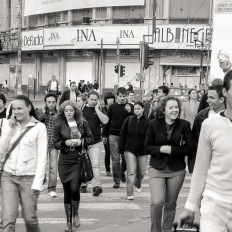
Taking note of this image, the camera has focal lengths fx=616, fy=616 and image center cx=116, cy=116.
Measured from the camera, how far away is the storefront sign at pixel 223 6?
1146 centimetres

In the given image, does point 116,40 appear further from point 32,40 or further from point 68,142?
point 68,142

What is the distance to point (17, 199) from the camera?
614 cm

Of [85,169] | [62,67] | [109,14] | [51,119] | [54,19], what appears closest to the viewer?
[85,169]

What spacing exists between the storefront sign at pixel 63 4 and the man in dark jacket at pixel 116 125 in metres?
39.2

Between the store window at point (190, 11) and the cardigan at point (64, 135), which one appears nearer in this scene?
the cardigan at point (64, 135)

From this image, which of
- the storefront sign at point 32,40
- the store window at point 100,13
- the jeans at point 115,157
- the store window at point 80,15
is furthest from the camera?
the storefront sign at point 32,40

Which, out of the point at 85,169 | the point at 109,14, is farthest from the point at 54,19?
the point at 85,169

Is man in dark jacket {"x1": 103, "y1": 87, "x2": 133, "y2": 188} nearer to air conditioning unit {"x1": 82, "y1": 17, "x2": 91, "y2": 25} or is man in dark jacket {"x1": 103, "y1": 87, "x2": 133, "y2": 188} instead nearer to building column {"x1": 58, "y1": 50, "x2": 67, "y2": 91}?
air conditioning unit {"x1": 82, "y1": 17, "x2": 91, "y2": 25}

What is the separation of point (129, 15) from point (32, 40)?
10.1 m

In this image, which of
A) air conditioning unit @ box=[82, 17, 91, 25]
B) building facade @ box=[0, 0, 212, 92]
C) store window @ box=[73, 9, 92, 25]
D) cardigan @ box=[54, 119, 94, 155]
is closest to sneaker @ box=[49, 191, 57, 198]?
cardigan @ box=[54, 119, 94, 155]

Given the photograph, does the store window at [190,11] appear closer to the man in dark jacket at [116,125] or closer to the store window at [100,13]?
the store window at [100,13]

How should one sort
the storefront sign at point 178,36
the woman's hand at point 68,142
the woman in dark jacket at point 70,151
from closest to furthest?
the woman in dark jacket at point 70,151
the woman's hand at point 68,142
the storefront sign at point 178,36

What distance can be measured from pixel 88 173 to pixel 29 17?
54089mm

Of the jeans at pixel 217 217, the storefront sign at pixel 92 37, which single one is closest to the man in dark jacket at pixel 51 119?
the jeans at pixel 217 217
